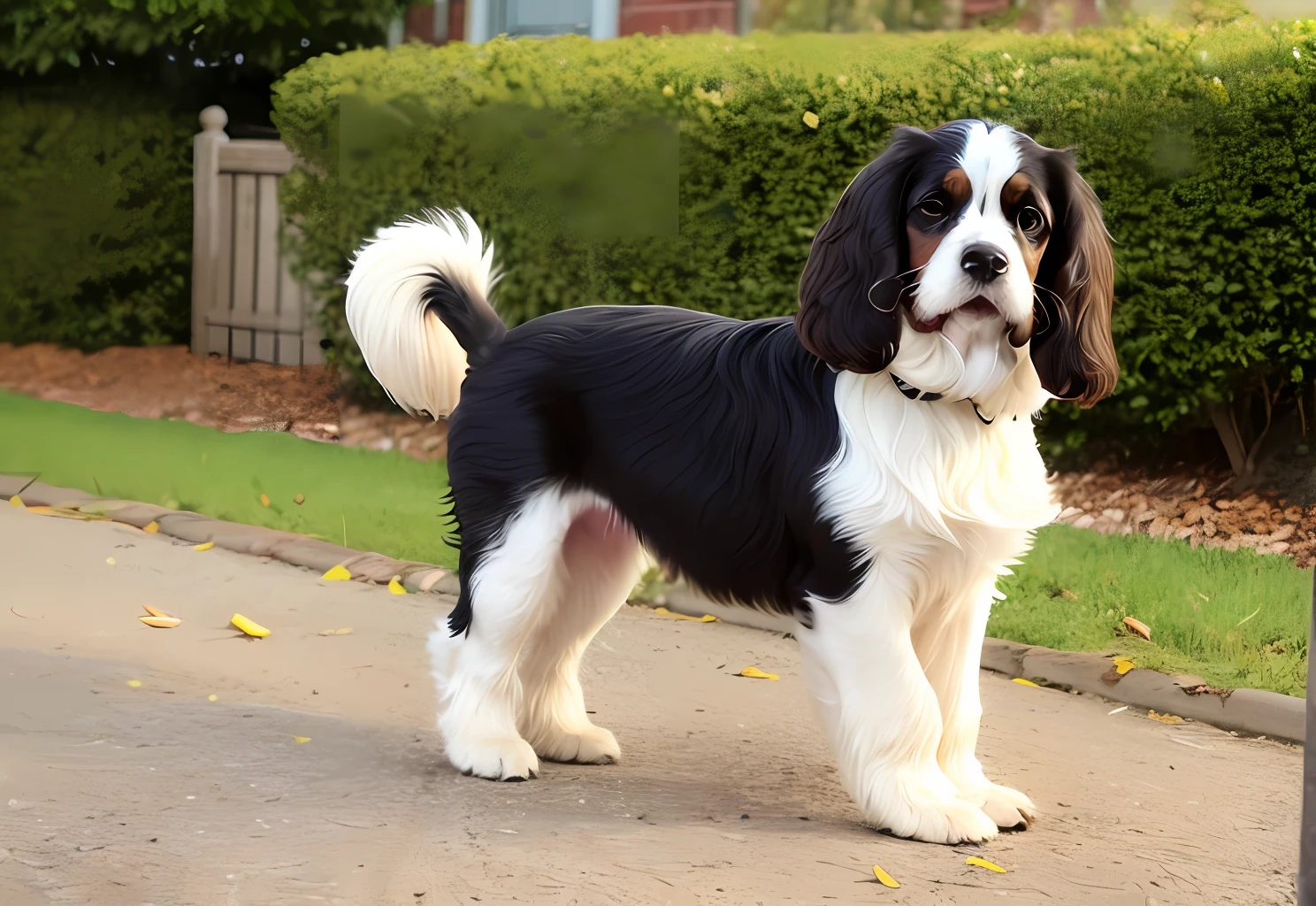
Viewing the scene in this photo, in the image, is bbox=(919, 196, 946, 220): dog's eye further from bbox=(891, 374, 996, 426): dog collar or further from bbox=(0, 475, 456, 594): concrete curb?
bbox=(0, 475, 456, 594): concrete curb

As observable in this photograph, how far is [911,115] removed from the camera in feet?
23.9

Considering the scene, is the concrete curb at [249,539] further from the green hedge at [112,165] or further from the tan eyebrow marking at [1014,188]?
the green hedge at [112,165]

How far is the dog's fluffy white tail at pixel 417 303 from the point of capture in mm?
3990

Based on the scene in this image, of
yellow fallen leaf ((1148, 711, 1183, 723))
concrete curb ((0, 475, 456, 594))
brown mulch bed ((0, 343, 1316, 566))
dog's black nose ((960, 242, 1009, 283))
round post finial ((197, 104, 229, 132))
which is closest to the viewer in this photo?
dog's black nose ((960, 242, 1009, 283))

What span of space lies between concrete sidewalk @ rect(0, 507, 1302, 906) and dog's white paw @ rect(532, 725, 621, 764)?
0.06 metres

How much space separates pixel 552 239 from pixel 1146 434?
3497 millimetres

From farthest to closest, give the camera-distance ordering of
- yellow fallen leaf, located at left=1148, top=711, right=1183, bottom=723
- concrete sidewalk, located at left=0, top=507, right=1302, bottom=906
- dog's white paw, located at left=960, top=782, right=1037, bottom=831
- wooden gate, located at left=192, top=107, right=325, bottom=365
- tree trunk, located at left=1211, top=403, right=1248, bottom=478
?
wooden gate, located at left=192, top=107, right=325, bottom=365 → tree trunk, located at left=1211, top=403, right=1248, bottom=478 → yellow fallen leaf, located at left=1148, top=711, right=1183, bottom=723 → dog's white paw, located at left=960, top=782, right=1037, bottom=831 → concrete sidewalk, located at left=0, top=507, right=1302, bottom=906

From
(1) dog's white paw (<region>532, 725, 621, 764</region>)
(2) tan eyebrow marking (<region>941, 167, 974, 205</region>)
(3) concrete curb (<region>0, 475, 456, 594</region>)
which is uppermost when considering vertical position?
(2) tan eyebrow marking (<region>941, 167, 974, 205</region>)

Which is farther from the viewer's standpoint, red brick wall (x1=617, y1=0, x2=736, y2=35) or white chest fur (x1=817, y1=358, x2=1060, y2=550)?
red brick wall (x1=617, y1=0, x2=736, y2=35)

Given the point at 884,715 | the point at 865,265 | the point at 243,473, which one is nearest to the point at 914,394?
the point at 865,265

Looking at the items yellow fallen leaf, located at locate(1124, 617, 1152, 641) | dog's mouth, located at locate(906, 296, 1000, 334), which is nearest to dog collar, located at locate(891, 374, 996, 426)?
dog's mouth, located at locate(906, 296, 1000, 334)

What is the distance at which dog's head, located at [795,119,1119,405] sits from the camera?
312cm

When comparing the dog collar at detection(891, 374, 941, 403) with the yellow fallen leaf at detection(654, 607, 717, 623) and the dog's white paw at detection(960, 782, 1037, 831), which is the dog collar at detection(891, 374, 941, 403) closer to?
the dog's white paw at detection(960, 782, 1037, 831)

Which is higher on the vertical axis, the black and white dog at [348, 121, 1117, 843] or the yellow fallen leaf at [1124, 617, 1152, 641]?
the black and white dog at [348, 121, 1117, 843]
